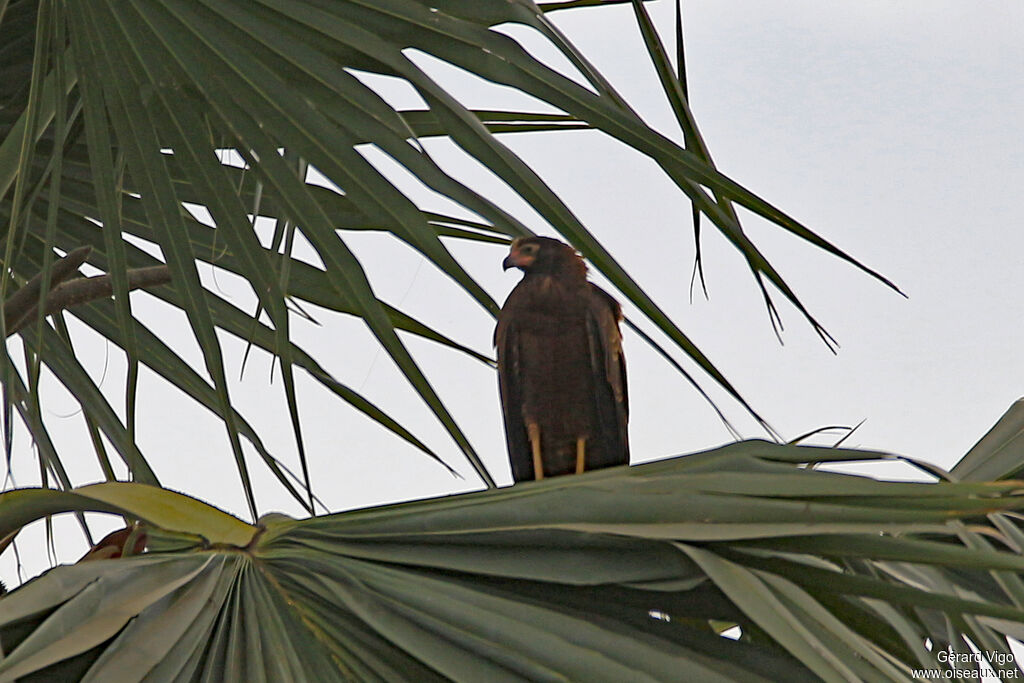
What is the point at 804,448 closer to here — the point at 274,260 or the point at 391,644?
the point at 391,644

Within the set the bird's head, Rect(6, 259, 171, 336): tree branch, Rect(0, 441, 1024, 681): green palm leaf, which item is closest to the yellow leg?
the bird's head

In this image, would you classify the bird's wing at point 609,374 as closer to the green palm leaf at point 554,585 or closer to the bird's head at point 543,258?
the bird's head at point 543,258

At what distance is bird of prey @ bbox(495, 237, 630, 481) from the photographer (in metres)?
1.66

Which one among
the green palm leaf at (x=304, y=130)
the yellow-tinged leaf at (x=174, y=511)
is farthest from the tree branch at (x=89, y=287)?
the yellow-tinged leaf at (x=174, y=511)

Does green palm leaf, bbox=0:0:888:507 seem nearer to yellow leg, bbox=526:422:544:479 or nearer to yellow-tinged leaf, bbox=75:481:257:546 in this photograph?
yellow-tinged leaf, bbox=75:481:257:546

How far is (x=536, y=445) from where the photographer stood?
5.44 feet

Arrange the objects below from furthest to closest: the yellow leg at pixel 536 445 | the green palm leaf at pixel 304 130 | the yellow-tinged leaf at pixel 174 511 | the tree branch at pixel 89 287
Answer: the yellow leg at pixel 536 445 < the tree branch at pixel 89 287 < the green palm leaf at pixel 304 130 < the yellow-tinged leaf at pixel 174 511

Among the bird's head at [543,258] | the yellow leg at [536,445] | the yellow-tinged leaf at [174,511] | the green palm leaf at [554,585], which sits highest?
the bird's head at [543,258]

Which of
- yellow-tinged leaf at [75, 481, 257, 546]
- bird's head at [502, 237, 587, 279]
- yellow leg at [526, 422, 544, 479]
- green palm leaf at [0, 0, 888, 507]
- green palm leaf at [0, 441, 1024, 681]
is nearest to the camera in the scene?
green palm leaf at [0, 441, 1024, 681]

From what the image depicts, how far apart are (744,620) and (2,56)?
3.83 ft

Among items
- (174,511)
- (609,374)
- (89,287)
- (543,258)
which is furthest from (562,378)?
(174,511)

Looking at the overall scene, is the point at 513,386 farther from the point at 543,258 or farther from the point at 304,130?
the point at 304,130

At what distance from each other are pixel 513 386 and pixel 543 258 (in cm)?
22

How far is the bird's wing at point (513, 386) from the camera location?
1.69 meters
